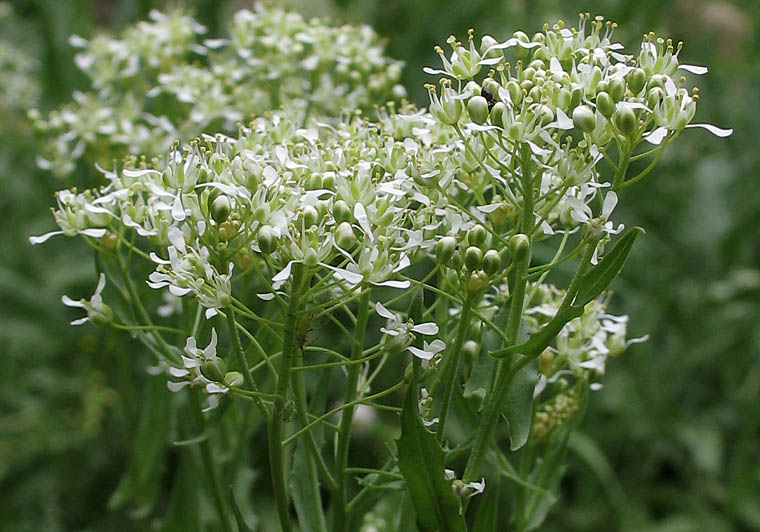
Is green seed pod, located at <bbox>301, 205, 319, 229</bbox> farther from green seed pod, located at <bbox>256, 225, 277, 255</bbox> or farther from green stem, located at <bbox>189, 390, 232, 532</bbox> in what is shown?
green stem, located at <bbox>189, 390, 232, 532</bbox>

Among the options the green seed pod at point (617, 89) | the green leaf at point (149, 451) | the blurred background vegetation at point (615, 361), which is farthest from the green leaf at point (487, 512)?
the blurred background vegetation at point (615, 361)

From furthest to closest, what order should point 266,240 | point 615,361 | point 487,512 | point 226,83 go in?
point 615,361
point 226,83
point 487,512
point 266,240

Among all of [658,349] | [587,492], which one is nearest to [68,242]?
[587,492]

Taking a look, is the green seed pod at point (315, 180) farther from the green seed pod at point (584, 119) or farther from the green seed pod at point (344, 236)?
the green seed pod at point (584, 119)

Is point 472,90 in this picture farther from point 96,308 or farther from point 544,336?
point 96,308

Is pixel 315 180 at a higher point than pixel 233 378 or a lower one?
higher

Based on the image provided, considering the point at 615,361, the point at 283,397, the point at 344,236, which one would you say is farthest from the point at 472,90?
the point at 615,361
